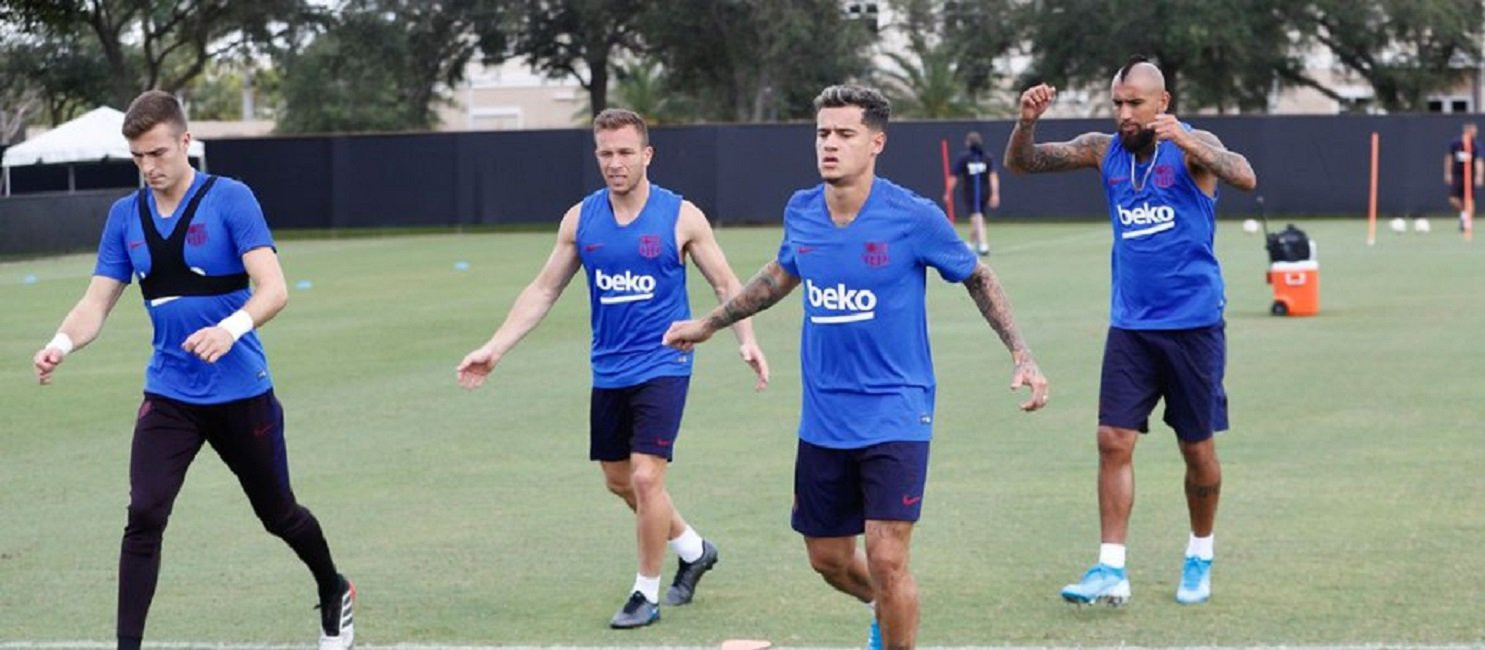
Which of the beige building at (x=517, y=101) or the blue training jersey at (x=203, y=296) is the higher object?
the beige building at (x=517, y=101)

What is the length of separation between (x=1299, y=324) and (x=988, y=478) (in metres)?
10.2

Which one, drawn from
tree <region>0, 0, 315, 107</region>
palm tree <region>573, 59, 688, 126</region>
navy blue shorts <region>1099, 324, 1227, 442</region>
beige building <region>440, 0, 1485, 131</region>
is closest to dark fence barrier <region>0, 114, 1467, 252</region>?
tree <region>0, 0, 315, 107</region>

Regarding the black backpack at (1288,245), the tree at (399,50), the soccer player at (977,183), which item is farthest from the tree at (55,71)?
the black backpack at (1288,245)

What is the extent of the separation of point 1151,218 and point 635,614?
2.54 metres

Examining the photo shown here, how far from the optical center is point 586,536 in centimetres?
1086

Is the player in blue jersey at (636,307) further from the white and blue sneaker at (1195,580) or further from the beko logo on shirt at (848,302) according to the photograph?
the white and blue sneaker at (1195,580)

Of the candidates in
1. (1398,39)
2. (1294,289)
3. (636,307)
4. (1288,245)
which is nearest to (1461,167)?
(1294,289)

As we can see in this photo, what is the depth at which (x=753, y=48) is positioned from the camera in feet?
204

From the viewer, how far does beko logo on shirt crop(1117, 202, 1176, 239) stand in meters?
8.96

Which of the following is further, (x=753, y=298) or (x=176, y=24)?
(x=176, y=24)

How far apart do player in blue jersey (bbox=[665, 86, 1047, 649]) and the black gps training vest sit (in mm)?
2064

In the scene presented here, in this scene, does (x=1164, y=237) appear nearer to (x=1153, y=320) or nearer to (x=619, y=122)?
(x=1153, y=320)

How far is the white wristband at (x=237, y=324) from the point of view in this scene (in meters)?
7.68

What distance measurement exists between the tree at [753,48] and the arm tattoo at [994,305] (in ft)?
174
